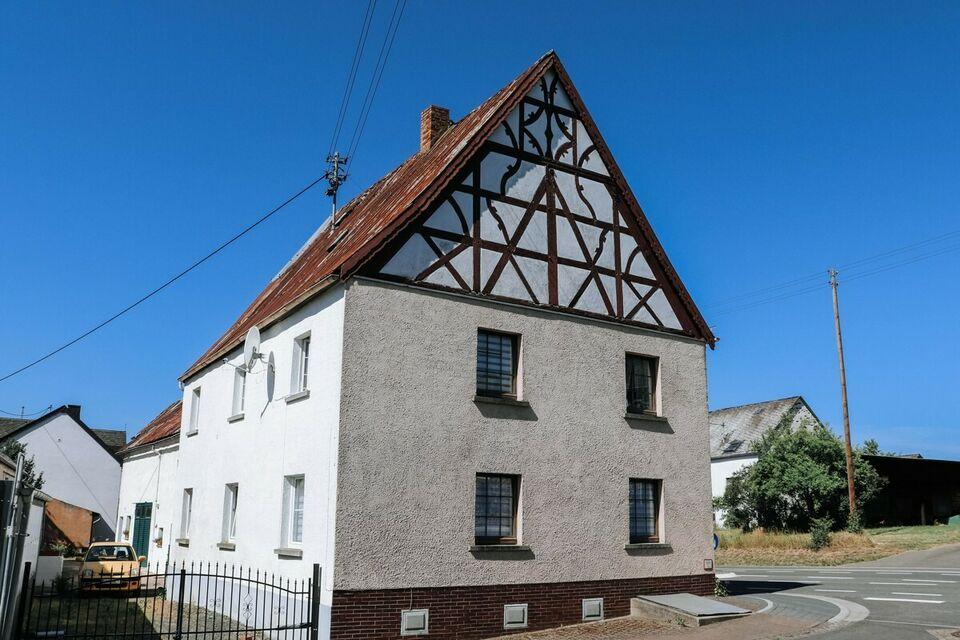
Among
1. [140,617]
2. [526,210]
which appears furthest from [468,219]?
[140,617]

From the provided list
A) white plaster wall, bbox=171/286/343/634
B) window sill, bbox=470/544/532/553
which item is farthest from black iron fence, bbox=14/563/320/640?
window sill, bbox=470/544/532/553

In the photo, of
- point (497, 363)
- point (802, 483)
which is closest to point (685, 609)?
point (497, 363)

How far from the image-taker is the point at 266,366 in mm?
17562

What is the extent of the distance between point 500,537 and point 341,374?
4.44 metres

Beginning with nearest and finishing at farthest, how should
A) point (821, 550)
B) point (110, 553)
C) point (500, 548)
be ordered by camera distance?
point (500, 548) → point (110, 553) → point (821, 550)

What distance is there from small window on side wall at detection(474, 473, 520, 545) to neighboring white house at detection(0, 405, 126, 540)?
3350 centimetres

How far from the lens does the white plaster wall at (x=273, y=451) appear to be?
1409 cm

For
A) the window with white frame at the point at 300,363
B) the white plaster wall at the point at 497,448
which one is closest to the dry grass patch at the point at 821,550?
the white plaster wall at the point at 497,448

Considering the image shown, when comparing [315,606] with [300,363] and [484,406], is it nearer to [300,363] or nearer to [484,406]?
[484,406]

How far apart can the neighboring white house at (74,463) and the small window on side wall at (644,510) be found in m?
33.8

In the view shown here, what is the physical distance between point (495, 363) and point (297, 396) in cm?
386

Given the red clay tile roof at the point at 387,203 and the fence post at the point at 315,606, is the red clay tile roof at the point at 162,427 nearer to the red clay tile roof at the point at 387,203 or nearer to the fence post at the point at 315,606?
the red clay tile roof at the point at 387,203

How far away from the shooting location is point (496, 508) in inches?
611

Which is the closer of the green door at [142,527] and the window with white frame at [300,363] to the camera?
the window with white frame at [300,363]
